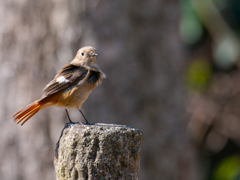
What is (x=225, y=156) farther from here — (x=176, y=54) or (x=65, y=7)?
(x=65, y=7)

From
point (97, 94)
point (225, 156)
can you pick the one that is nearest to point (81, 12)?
point (97, 94)

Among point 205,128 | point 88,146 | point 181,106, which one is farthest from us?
point 205,128

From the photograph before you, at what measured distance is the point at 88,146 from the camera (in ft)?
6.34

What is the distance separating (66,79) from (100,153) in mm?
1336

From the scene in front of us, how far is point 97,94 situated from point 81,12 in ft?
3.79

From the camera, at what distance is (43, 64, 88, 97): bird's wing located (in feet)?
9.85

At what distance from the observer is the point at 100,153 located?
6.32ft

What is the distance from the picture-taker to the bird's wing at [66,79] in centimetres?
300

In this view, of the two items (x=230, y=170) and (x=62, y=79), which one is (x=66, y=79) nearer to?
(x=62, y=79)

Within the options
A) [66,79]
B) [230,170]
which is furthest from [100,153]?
[230,170]

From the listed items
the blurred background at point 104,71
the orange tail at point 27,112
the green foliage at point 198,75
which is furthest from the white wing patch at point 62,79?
the green foliage at point 198,75

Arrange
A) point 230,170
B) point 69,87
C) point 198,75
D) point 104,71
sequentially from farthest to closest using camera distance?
point 198,75, point 230,170, point 104,71, point 69,87

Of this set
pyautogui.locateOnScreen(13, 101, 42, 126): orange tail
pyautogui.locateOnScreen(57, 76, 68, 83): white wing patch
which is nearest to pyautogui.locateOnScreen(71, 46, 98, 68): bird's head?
pyautogui.locateOnScreen(57, 76, 68, 83): white wing patch

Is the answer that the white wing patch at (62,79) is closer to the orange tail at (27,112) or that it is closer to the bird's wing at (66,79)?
the bird's wing at (66,79)
